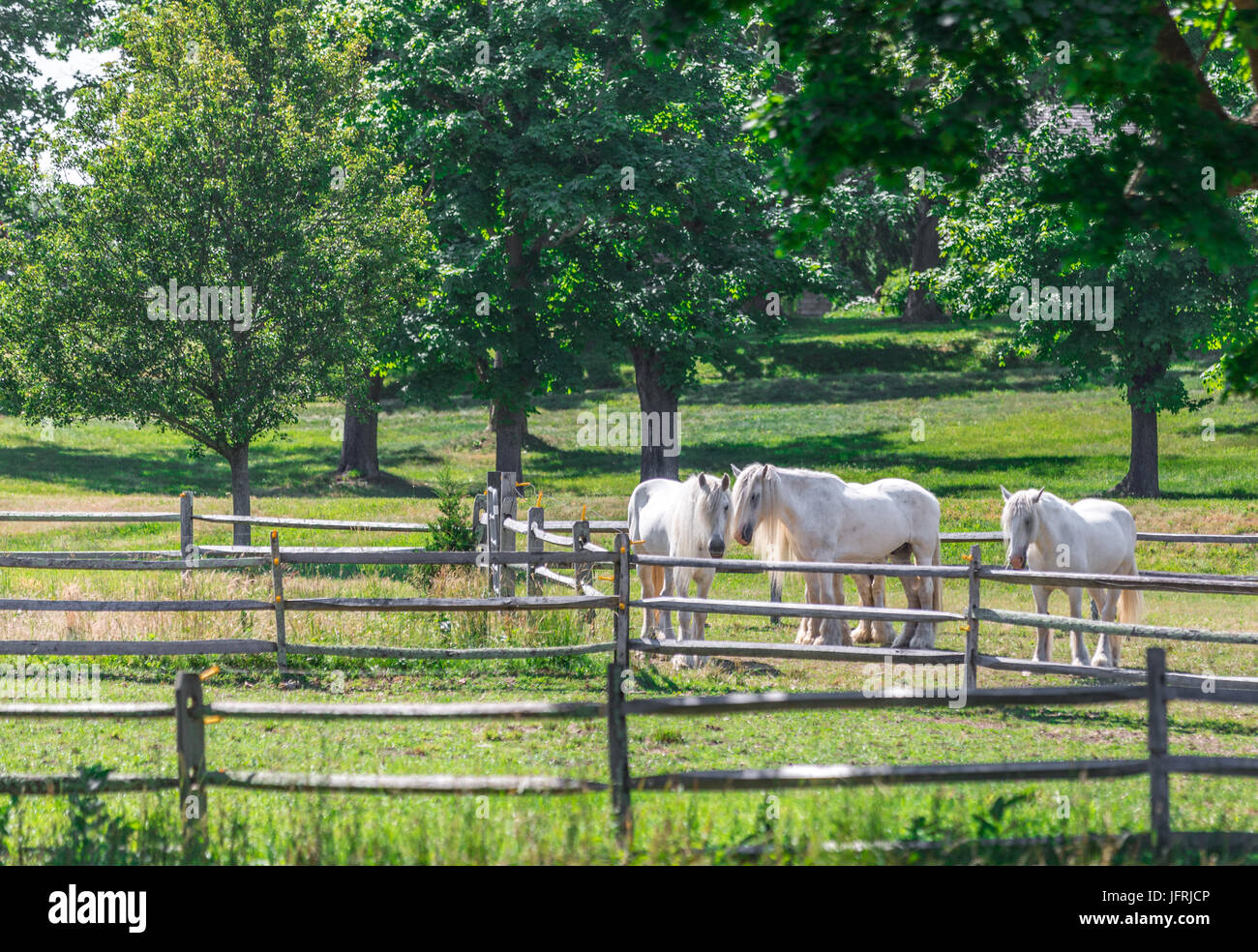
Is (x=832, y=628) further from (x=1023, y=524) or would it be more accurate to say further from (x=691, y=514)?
(x=1023, y=524)

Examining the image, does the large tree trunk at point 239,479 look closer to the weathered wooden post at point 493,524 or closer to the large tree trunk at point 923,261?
the weathered wooden post at point 493,524

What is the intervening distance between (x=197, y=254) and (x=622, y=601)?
13.5 m

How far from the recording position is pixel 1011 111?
8500 mm

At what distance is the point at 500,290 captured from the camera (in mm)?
29391

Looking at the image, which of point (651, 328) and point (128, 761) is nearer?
point (128, 761)

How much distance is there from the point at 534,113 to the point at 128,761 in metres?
21.9

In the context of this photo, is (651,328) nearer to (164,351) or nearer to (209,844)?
(164,351)

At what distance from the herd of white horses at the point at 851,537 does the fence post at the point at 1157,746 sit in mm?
6442

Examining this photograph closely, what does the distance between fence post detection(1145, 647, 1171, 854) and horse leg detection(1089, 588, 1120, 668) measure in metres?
→ 6.22

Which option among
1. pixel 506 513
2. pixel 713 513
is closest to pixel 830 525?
pixel 713 513

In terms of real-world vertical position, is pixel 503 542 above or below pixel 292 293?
below

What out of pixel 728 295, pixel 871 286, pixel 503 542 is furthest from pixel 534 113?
pixel 871 286

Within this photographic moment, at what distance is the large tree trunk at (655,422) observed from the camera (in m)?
33.9

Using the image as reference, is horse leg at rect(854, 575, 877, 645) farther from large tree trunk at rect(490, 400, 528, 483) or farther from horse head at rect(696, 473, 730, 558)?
large tree trunk at rect(490, 400, 528, 483)
